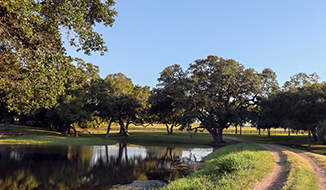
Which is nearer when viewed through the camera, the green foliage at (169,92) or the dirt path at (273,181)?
the dirt path at (273,181)

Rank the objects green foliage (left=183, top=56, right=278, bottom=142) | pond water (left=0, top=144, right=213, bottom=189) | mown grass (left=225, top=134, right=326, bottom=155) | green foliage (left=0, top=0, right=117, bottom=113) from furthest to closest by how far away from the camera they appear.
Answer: green foliage (left=183, top=56, right=278, bottom=142), mown grass (left=225, top=134, right=326, bottom=155), pond water (left=0, top=144, right=213, bottom=189), green foliage (left=0, top=0, right=117, bottom=113)

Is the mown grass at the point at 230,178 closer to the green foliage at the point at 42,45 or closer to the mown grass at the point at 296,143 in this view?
the green foliage at the point at 42,45

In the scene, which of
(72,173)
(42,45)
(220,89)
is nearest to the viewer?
(42,45)

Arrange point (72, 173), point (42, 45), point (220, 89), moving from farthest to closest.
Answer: point (220, 89), point (72, 173), point (42, 45)

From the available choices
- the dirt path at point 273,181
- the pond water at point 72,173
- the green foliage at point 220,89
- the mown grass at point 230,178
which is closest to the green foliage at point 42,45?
the pond water at point 72,173

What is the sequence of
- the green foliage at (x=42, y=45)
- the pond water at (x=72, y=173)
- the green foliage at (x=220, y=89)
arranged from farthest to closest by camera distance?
1. the green foliage at (x=220, y=89)
2. the pond water at (x=72, y=173)
3. the green foliage at (x=42, y=45)

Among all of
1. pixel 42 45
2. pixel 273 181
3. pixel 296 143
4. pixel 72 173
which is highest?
pixel 42 45

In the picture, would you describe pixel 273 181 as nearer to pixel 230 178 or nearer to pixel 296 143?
pixel 230 178

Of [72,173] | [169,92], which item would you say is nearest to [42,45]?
[72,173]

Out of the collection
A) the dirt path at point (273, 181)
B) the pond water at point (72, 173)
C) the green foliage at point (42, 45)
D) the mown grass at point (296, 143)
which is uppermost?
the green foliage at point (42, 45)

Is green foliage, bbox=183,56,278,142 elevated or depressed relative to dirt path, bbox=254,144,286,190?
elevated

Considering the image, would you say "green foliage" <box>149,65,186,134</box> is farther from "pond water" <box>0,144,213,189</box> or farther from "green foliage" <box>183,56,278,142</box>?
"pond water" <box>0,144,213,189</box>

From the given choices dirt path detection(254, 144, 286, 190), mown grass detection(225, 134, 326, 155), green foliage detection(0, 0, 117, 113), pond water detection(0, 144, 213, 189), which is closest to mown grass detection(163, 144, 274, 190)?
dirt path detection(254, 144, 286, 190)

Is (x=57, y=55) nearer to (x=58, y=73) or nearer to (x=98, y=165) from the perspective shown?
(x=58, y=73)
